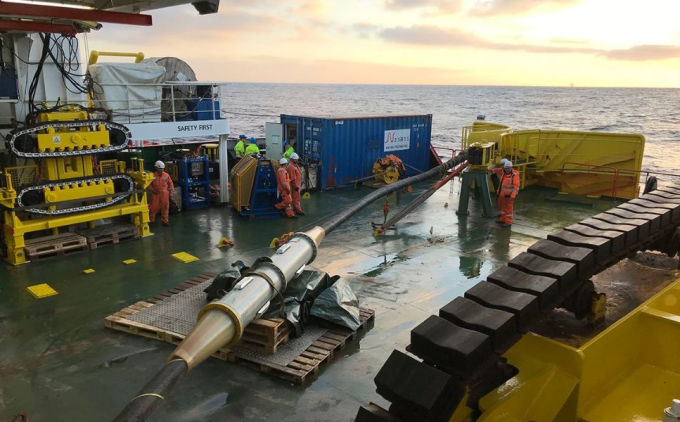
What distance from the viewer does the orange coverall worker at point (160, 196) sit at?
13.5 metres

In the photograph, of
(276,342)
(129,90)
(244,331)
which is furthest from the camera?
(129,90)

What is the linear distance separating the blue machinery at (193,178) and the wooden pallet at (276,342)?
733cm

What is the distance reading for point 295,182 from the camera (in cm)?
1453

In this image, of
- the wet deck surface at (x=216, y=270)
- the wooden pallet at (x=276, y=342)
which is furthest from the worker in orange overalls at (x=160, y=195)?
the wooden pallet at (x=276, y=342)

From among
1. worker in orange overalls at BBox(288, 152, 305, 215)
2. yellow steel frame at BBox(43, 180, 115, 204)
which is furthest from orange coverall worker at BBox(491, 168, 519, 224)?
yellow steel frame at BBox(43, 180, 115, 204)

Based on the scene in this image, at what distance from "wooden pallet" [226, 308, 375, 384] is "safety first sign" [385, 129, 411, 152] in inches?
507

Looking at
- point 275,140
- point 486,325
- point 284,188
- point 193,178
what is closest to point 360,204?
point 284,188

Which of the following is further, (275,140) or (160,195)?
(275,140)

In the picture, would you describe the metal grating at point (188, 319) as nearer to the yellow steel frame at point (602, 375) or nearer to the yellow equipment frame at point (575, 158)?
the yellow steel frame at point (602, 375)

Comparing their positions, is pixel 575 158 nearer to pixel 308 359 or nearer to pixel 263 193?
pixel 263 193

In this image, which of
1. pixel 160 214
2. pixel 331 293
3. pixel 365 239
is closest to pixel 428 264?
pixel 365 239

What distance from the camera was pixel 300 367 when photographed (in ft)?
21.7

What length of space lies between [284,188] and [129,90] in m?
5.05

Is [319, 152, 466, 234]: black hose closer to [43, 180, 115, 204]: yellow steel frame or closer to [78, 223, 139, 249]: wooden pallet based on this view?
[78, 223, 139, 249]: wooden pallet
